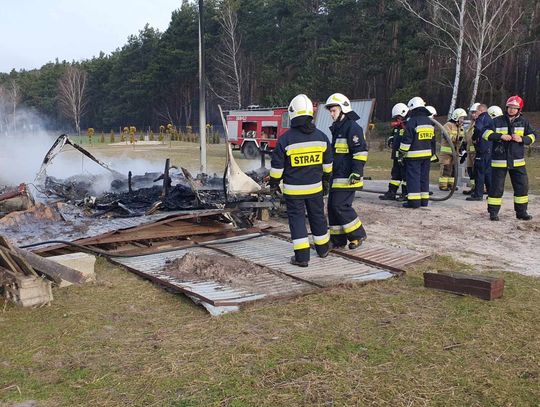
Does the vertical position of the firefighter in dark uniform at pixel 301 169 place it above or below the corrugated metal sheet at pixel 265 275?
above

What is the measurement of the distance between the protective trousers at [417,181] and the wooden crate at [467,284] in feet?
14.3

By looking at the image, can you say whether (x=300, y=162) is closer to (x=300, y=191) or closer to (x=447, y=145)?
(x=300, y=191)

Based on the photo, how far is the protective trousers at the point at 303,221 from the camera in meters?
5.32

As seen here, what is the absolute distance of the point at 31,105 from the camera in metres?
66.4

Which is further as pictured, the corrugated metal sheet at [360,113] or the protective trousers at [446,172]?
the corrugated metal sheet at [360,113]

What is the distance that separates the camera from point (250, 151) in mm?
21641

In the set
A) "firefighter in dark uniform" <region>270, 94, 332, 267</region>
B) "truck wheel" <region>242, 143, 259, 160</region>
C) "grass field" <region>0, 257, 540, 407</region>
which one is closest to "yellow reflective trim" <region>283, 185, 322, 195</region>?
"firefighter in dark uniform" <region>270, 94, 332, 267</region>

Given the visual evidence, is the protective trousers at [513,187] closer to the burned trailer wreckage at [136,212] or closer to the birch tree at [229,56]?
the burned trailer wreckage at [136,212]

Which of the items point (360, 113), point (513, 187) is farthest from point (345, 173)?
point (360, 113)

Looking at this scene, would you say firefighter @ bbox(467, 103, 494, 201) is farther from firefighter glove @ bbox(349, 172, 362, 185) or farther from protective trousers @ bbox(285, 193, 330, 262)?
protective trousers @ bbox(285, 193, 330, 262)

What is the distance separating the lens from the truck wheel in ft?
70.1

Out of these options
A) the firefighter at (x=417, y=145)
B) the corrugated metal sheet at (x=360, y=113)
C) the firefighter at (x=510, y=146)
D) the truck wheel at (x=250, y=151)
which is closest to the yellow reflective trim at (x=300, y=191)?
the firefighter at (x=510, y=146)

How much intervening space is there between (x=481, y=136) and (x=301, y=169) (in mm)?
5510

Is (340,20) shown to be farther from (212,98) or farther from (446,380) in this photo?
(446,380)
